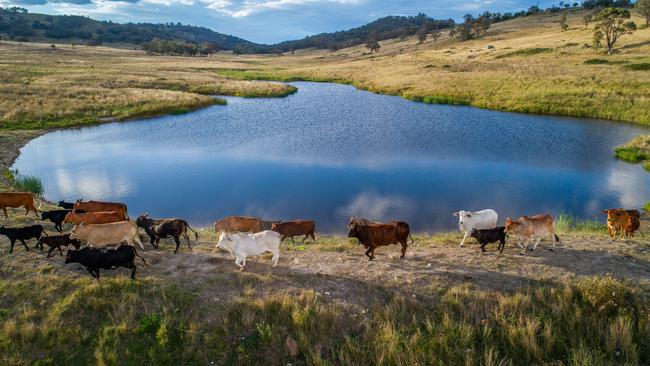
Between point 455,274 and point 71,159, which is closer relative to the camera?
point 455,274

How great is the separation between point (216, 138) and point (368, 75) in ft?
176

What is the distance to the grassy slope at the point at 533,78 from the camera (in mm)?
46031

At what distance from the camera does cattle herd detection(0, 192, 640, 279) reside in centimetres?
1076

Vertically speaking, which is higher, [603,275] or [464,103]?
[464,103]

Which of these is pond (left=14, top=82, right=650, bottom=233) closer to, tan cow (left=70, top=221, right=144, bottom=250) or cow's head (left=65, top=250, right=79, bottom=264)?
tan cow (left=70, top=221, right=144, bottom=250)

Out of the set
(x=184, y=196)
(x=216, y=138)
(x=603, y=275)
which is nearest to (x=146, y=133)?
(x=216, y=138)

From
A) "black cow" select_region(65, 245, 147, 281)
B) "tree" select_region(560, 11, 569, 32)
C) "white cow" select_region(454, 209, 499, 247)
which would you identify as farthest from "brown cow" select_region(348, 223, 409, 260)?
"tree" select_region(560, 11, 569, 32)

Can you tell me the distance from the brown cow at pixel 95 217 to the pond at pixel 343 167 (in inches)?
239

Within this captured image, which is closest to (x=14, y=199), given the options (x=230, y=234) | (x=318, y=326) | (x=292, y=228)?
(x=230, y=234)

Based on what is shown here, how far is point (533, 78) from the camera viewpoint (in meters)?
57.2

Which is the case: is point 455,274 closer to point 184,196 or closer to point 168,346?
point 168,346

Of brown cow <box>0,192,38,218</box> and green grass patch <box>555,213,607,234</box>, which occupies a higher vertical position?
brown cow <box>0,192,38,218</box>

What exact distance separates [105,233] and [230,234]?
3.69m

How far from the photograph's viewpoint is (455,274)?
11.2m
